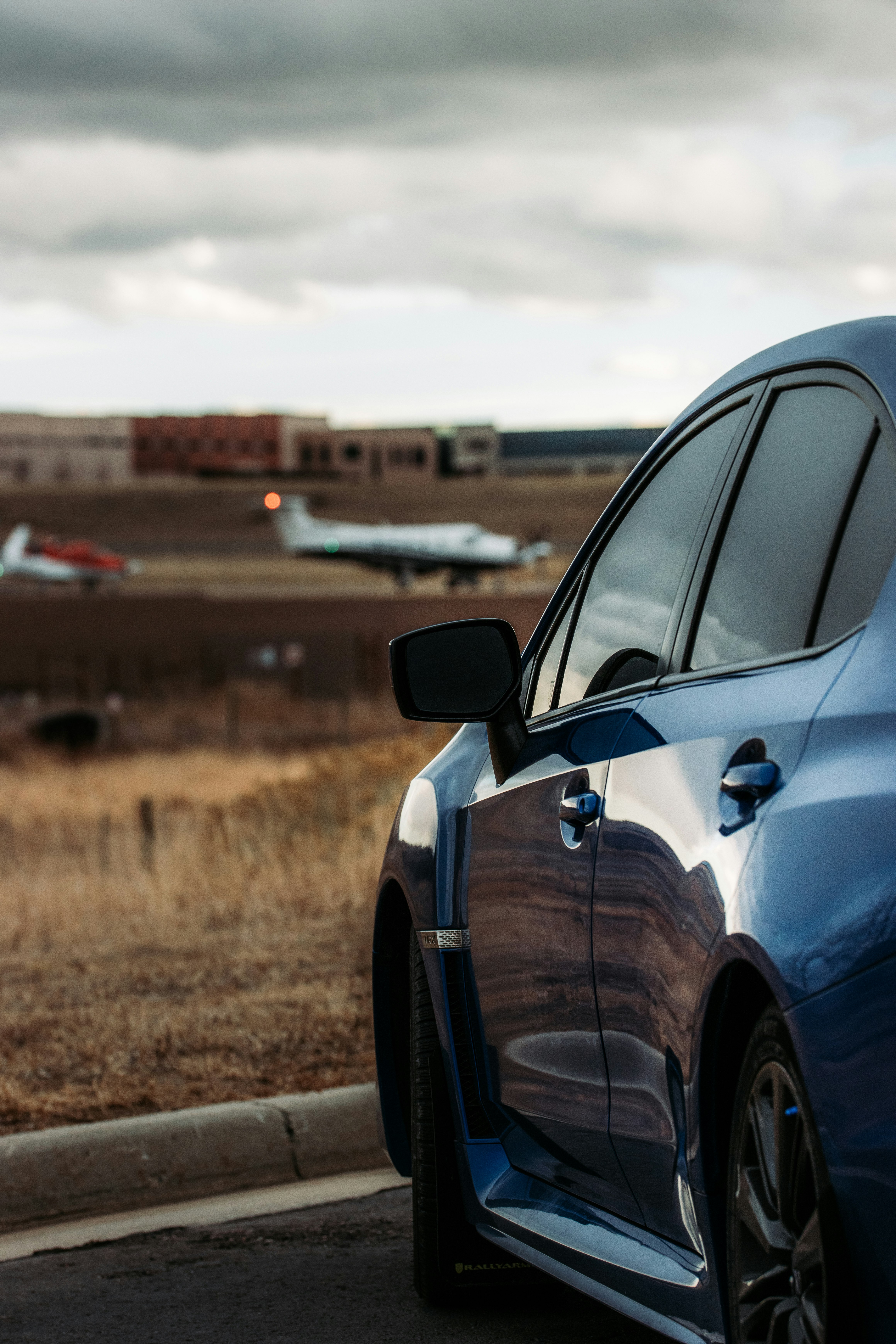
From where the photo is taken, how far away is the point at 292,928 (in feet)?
33.0

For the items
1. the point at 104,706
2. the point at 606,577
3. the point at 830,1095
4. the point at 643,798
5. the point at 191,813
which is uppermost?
the point at 606,577

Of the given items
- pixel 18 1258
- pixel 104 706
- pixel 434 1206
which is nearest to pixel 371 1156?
pixel 18 1258

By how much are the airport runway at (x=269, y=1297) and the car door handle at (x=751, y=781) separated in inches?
74.1

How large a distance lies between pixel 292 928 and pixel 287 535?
88.5 m

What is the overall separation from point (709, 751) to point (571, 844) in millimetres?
606

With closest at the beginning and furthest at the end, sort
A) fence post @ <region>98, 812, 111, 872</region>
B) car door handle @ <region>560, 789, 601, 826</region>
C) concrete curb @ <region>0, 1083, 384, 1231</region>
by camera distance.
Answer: car door handle @ <region>560, 789, 601, 826</region>
concrete curb @ <region>0, 1083, 384, 1231</region>
fence post @ <region>98, 812, 111, 872</region>

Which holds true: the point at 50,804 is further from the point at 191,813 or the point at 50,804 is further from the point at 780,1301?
the point at 780,1301

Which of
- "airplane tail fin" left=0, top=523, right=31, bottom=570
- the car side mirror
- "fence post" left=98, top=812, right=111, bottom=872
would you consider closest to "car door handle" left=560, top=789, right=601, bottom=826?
the car side mirror

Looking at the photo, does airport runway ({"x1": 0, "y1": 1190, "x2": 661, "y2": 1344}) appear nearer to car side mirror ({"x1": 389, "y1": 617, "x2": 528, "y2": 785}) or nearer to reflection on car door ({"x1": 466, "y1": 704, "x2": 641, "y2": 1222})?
reflection on car door ({"x1": 466, "y1": 704, "x2": 641, "y2": 1222})

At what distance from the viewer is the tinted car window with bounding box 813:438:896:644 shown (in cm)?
246

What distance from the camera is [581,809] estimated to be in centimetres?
316

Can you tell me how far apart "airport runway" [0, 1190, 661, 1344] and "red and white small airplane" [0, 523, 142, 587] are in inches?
3401

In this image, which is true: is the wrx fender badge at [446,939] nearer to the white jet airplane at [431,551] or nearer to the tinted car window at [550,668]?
the tinted car window at [550,668]

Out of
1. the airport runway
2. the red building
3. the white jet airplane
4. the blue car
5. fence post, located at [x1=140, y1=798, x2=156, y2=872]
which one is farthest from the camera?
the red building
